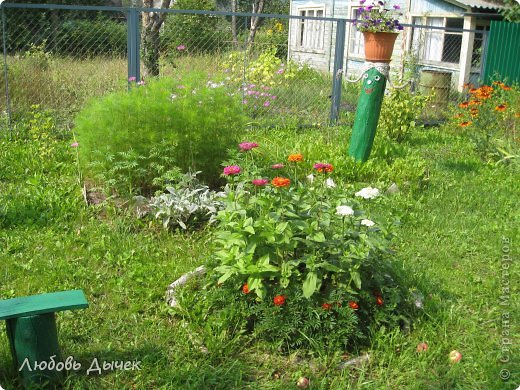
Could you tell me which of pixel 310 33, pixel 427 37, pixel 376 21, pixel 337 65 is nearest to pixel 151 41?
pixel 337 65

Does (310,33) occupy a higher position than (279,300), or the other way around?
(310,33)

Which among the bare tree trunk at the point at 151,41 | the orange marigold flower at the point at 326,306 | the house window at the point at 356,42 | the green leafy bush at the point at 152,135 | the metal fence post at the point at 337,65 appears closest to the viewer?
the orange marigold flower at the point at 326,306

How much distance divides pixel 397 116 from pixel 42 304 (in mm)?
6122

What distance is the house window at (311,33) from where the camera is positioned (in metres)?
16.1

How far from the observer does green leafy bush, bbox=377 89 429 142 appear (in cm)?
789

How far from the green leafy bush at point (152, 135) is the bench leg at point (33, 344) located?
2.27 m

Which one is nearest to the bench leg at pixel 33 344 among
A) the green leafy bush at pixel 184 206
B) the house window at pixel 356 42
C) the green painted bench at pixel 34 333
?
the green painted bench at pixel 34 333

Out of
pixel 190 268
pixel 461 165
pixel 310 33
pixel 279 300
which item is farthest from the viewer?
pixel 310 33

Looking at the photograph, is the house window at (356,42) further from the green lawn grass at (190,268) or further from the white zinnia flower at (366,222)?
the white zinnia flower at (366,222)

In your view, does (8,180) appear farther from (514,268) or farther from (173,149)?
(514,268)

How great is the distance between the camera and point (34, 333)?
8.81 feet

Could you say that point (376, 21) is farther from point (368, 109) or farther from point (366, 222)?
point (366, 222)

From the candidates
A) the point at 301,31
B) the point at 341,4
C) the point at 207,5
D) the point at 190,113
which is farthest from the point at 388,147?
the point at 207,5

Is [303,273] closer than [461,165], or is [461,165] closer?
[303,273]
